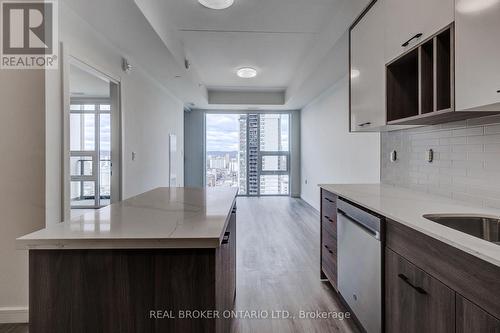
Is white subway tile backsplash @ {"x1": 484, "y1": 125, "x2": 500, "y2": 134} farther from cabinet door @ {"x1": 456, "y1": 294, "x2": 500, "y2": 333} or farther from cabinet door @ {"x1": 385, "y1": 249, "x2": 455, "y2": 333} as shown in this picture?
cabinet door @ {"x1": 456, "y1": 294, "x2": 500, "y2": 333}

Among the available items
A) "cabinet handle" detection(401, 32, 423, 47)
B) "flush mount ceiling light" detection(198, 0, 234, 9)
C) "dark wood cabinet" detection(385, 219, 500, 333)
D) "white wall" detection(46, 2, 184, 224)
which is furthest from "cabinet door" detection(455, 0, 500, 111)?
"white wall" detection(46, 2, 184, 224)

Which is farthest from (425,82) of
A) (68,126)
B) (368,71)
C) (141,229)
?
(68,126)

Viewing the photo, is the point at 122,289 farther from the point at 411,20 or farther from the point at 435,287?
the point at 411,20

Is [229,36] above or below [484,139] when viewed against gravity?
above

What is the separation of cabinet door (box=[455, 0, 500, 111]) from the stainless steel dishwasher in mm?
769

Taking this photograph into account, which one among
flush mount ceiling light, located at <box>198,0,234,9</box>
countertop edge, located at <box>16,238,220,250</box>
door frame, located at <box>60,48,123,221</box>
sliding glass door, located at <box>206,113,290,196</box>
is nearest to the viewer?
countertop edge, located at <box>16,238,220,250</box>

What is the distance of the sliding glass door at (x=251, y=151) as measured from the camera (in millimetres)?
8688

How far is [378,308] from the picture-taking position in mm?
1705

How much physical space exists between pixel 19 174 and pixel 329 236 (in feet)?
8.29

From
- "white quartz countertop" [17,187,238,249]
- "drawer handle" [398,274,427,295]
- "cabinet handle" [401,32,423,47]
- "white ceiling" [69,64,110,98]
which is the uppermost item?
"white ceiling" [69,64,110,98]

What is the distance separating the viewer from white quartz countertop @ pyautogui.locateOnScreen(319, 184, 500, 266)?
1.01m

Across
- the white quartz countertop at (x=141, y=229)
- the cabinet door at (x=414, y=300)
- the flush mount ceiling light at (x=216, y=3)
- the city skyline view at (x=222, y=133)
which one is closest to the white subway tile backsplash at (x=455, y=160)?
the cabinet door at (x=414, y=300)

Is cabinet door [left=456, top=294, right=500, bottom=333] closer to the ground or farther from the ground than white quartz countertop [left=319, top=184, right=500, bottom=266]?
closer to the ground

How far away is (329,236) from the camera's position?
8.74ft
